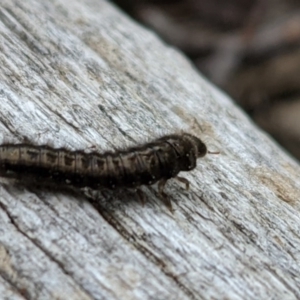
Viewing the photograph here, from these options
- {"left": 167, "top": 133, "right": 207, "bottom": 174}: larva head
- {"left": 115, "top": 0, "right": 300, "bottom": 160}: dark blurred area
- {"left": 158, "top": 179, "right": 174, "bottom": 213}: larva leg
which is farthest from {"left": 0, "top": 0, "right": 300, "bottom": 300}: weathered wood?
{"left": 115, "top": 0, "right": 300, "bottom": 160}: dark blurred area

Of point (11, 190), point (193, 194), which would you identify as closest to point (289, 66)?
point (193, 194)

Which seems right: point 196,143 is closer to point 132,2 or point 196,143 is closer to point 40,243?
point 40,243

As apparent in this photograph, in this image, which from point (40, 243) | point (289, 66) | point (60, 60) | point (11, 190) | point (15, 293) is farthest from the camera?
point (289, 66)

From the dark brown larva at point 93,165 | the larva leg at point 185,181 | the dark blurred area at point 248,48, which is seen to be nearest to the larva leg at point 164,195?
the dark brown larva at point 93,165

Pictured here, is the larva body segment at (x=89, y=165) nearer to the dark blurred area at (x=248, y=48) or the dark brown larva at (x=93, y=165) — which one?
the dark brown larva at (x=93, y=165)

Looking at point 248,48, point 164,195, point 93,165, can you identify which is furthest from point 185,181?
point 248,48

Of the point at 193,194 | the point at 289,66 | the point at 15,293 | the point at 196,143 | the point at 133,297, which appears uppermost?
the point at 289,66
